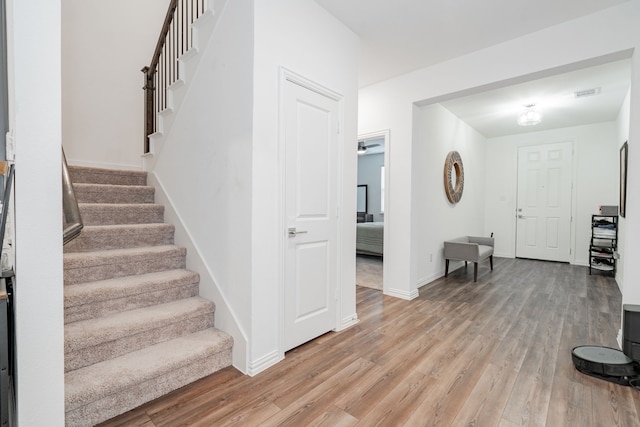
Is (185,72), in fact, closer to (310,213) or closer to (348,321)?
(310,213)

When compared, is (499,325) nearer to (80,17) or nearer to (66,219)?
(66,219)

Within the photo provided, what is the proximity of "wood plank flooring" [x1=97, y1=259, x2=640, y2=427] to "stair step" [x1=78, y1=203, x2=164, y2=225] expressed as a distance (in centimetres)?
168

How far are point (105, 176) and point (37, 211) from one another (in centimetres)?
243

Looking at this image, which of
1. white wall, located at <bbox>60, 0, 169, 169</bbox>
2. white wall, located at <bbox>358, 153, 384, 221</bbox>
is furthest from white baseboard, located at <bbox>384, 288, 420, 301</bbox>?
white wall, located at <bbox>358, 153, 384, 221</bbox>

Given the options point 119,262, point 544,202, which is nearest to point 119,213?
point 119,262

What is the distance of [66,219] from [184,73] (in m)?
2.01

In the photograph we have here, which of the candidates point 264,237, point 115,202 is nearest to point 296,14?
point 264,237

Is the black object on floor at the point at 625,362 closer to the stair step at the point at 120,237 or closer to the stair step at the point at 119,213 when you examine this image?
the stair step at the point at 120,237

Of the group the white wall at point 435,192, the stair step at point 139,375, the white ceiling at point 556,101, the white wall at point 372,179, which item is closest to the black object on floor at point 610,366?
the white wall at point 435,192

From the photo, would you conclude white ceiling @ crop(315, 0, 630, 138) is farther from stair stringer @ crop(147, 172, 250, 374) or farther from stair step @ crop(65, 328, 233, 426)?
stair step @ crop(65, 328, 233, 426)

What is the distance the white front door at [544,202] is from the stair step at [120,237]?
691 cm

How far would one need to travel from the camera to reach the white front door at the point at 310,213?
2379 millimetres

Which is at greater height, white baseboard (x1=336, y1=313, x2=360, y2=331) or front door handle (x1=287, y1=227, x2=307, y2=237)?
front door handle (x1=287, y1=227, x2=307, y2=237)

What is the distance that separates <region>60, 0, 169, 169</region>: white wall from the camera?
3.68 metres
